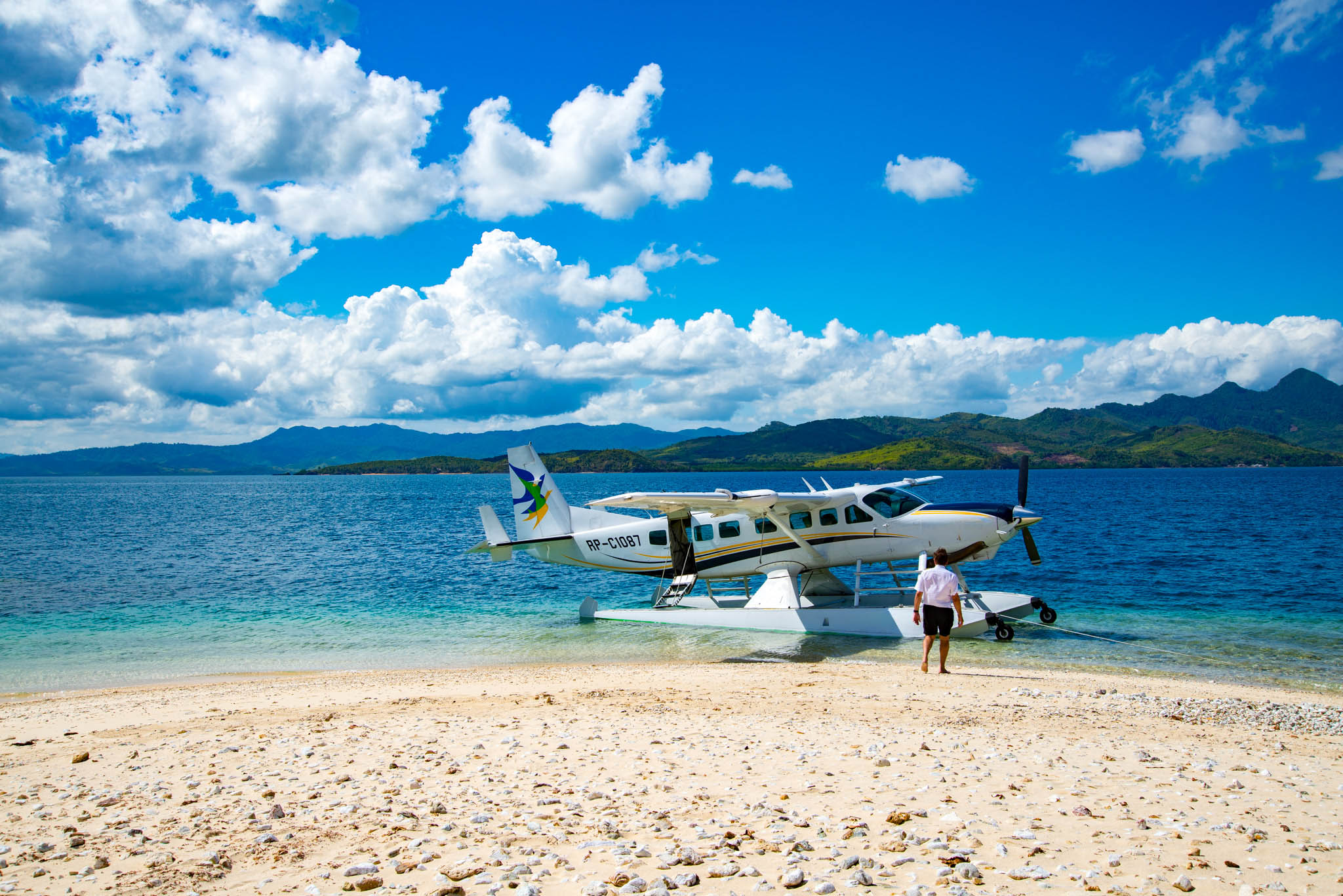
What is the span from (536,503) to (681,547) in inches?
185

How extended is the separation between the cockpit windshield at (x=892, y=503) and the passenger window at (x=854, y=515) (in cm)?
22

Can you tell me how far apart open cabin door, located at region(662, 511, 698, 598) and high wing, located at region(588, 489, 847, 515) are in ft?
5.08

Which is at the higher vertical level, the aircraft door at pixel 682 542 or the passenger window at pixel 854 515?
the passenger window at pixel 854 515

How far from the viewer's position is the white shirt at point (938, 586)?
10.8m

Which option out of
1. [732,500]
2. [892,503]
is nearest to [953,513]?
[892,503]

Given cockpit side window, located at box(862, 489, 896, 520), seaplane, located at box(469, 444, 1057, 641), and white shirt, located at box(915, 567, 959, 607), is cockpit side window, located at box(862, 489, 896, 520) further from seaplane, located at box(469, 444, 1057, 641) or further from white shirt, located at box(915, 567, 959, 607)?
white shirt, located at box(915, 567, 959, 607)

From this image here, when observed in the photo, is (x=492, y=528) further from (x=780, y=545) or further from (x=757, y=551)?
(x=780, y=545)

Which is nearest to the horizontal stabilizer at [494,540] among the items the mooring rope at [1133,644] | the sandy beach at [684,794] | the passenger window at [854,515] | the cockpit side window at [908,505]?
the sandy beach at [684,794]

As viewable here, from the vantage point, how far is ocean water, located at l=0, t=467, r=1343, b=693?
14484 mm

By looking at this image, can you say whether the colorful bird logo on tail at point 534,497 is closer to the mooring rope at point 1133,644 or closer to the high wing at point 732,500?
the high wing at point 732,500

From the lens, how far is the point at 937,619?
11.1 metres

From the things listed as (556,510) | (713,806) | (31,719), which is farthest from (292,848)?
(556,510)

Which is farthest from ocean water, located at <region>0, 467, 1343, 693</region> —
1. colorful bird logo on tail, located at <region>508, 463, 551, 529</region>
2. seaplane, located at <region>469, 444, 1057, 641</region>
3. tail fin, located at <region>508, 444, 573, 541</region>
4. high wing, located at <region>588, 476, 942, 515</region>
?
high wing, located at <region>588, 476, 942, 515</region>

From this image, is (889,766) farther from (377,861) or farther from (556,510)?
(556,510)
